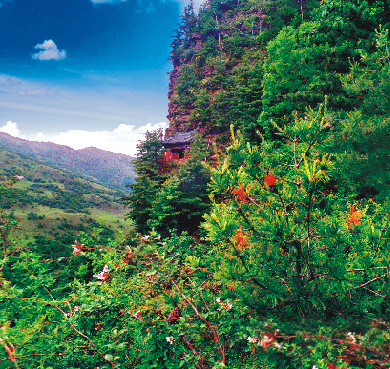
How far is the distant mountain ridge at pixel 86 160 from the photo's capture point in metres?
152

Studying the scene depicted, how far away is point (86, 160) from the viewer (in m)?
177

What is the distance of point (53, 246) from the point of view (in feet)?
75.6

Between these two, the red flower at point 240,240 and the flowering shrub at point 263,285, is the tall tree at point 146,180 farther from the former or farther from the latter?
Answer: the red flower at point 240,240

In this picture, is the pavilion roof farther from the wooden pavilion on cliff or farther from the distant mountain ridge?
the distant mountain ridge

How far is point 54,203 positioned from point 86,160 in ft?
391

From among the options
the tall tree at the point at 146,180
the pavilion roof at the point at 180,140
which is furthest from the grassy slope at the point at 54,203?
the tall tree at the point at 146,180

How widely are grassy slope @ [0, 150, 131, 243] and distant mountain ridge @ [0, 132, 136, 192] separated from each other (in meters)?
53.5

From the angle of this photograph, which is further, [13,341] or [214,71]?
[214,71]

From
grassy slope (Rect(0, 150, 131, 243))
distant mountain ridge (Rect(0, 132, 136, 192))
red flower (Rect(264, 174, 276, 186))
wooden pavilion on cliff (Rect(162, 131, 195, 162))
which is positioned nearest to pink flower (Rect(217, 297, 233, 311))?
red flower (Rect(264, 174, 276, 186))

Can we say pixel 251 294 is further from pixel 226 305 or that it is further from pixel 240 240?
pixel 240 240

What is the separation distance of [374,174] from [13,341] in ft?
27.6

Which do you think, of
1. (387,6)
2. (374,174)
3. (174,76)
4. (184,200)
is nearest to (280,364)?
(374,174)

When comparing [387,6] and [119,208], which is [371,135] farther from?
[119,208]

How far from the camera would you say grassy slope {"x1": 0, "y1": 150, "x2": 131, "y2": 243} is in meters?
50.8
